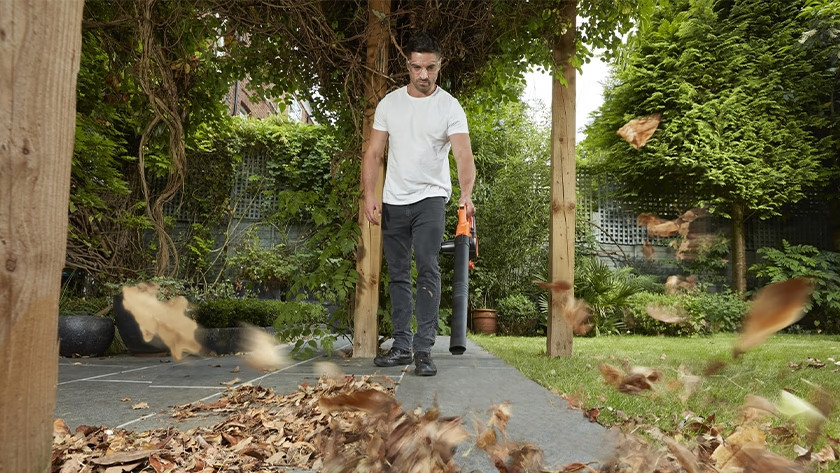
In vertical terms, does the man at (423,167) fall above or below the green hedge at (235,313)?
above

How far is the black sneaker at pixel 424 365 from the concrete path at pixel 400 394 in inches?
2.0

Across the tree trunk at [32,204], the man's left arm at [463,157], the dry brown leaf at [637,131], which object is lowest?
the tree trunk at [32,204]

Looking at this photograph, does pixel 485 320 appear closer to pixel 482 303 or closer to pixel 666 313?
pixel 482 303

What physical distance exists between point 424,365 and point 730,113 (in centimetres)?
887

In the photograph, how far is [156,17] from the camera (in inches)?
151

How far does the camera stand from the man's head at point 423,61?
2781mm

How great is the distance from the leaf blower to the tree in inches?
286

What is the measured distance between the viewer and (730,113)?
931 centimetres

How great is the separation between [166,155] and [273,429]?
4447mm

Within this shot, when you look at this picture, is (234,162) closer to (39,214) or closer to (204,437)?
(204,437)

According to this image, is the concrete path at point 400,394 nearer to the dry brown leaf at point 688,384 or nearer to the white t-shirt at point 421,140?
the dry brown leaf at point 688,384

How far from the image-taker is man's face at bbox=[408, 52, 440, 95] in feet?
9.30

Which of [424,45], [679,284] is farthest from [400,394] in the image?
[679,284]

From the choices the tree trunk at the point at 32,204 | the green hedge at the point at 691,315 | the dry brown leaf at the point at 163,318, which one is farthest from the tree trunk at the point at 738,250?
the tree trunk at the point at 32,204
